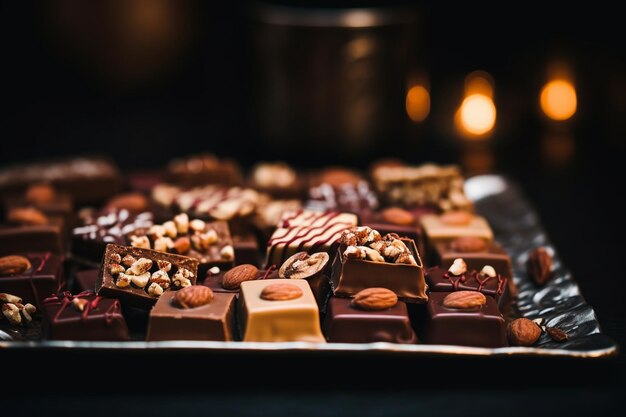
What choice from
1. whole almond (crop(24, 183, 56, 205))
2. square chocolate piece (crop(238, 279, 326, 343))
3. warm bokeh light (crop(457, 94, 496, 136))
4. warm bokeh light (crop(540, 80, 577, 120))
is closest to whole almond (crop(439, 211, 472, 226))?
square chocolate piece (crop(238, 279, 326, 343))

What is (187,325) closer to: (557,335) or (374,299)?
(374,299)

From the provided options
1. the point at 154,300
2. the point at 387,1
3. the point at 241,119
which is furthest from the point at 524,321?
the point at 241,119

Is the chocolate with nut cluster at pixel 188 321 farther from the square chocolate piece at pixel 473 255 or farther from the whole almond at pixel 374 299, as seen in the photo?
the square chocolate piece at pixel 473 255

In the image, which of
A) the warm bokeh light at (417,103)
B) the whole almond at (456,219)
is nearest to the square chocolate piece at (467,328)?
the whole almond at (456,219)

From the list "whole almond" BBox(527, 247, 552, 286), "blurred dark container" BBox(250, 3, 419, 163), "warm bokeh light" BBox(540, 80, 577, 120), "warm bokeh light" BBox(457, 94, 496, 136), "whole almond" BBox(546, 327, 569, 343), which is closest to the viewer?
"whole almond" BBox(546, 327, 569, 343)

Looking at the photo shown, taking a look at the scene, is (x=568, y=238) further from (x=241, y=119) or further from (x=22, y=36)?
(x=22, y=36)

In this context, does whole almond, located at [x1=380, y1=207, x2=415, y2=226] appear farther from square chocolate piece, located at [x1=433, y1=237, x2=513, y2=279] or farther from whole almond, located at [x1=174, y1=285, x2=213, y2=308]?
whole almond, located at [x1=174, y1=285, x2=213, y2=308]
